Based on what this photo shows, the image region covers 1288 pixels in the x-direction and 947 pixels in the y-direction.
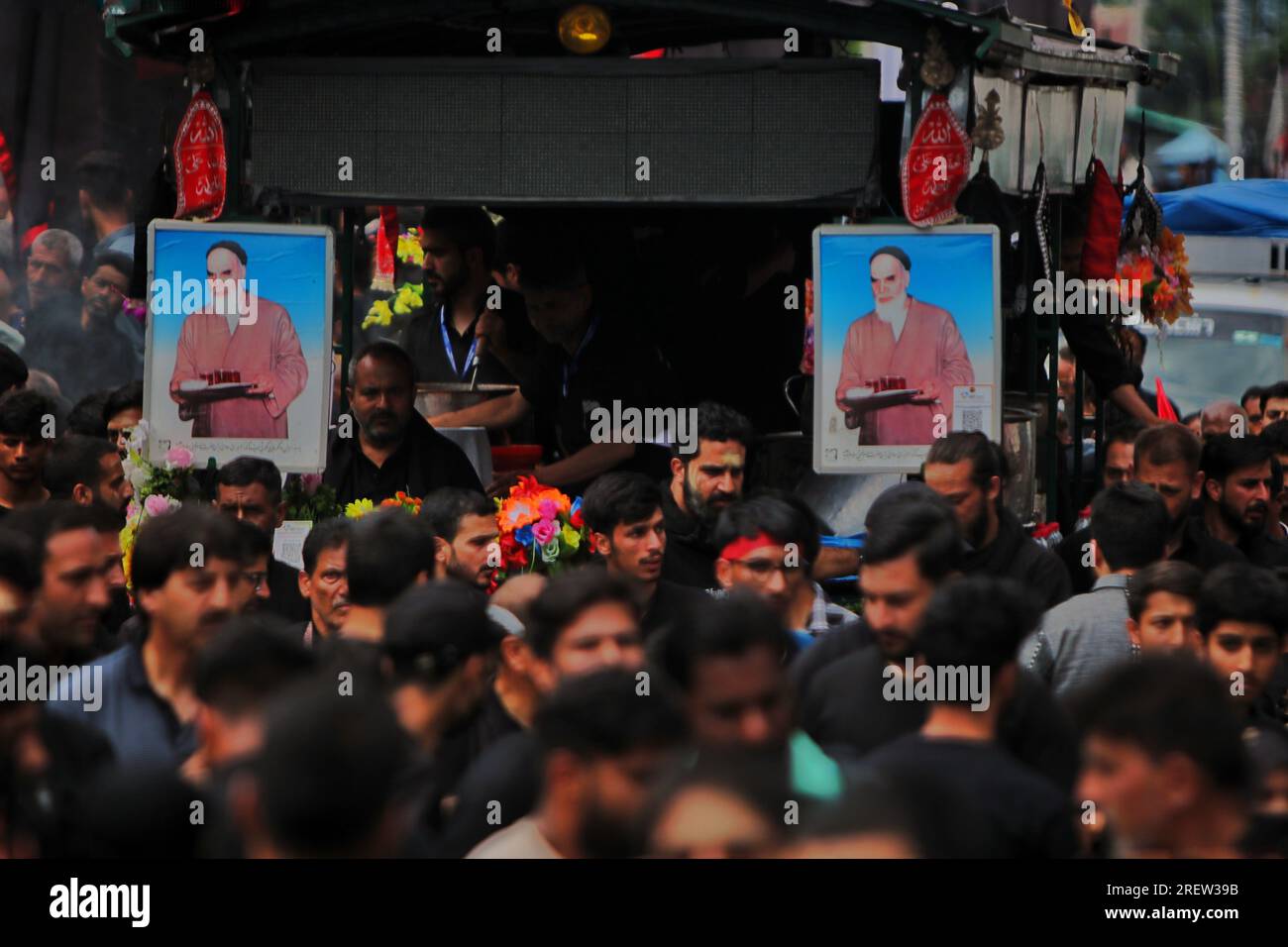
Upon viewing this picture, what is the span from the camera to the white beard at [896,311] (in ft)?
29.0

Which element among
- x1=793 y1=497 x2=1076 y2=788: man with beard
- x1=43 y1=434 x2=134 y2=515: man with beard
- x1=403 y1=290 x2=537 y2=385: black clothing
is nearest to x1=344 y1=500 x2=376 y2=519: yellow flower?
x1=43 y1=434 x2=134 y2=515: man with beard

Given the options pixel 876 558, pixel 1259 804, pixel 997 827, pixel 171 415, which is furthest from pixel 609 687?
pixel 171 415

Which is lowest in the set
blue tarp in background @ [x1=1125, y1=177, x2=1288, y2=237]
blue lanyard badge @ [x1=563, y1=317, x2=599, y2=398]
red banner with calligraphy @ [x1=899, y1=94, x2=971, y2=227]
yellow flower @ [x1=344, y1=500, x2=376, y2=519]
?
yellow flower @ [x1=344, y1=500, x2=376, y2=519]

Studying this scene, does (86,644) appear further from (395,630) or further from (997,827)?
(997,827)

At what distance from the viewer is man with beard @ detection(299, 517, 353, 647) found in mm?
7453

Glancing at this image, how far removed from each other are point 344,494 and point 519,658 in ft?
12.0

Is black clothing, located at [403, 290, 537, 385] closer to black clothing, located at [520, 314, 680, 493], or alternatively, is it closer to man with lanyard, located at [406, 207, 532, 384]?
man with lanyard, located at [406, 207, 532, 384]

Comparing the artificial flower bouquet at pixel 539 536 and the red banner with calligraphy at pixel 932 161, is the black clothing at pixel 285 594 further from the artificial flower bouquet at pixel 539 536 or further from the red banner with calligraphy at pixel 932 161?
the red banner with calligraphy at pixel 932 161

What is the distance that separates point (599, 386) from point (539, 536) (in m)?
1.79

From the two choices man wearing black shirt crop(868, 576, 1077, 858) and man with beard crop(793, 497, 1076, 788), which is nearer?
man wearing black shirt crop(868, 576, 1077, 858)

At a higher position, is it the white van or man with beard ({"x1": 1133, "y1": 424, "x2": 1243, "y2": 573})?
the white van

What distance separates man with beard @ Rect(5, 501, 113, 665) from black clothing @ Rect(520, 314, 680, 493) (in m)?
3.49

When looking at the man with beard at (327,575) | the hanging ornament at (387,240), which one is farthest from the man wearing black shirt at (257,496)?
the hanging ornament at (387,240)

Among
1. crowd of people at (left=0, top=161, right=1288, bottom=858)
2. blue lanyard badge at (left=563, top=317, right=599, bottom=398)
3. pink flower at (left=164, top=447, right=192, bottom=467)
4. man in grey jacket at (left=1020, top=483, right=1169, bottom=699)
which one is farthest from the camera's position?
blue lanyard badge at (left=563, top=317, right=599, bottom=398)
